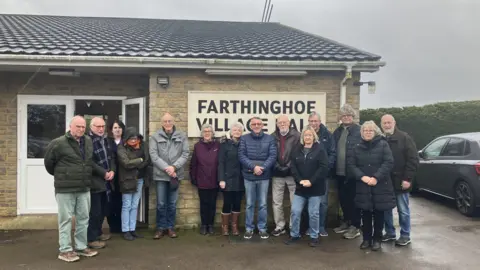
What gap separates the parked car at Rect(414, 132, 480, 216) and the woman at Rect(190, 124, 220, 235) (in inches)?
187

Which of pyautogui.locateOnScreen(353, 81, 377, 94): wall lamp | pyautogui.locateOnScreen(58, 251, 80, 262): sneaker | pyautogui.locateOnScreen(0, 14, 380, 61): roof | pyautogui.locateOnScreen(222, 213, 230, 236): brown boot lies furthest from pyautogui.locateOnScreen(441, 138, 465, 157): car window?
pyautogui.locateOnScreen(58, 251, 80, 262): sneaker

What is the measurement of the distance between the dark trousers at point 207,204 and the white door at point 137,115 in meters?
1.13

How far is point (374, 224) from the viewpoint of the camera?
526cm

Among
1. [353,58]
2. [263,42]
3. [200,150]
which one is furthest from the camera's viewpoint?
[263,42]

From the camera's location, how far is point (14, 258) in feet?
16.0

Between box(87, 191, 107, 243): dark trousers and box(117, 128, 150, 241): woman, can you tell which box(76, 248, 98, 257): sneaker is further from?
box(117, 128, 150, 241): woman

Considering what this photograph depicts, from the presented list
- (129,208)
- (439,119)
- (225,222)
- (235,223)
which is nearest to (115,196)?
(129,208)

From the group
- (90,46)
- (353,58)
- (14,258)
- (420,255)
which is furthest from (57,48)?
(420,255)

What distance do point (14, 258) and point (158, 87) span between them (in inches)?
121

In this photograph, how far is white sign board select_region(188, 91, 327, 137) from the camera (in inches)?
247

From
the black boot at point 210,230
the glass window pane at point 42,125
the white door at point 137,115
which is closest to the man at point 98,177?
the white door at point 137,115

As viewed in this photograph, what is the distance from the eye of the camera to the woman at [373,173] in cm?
506

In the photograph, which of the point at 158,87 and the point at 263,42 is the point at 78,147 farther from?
the point at 263,42

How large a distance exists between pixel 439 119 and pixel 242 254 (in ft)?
37.1
